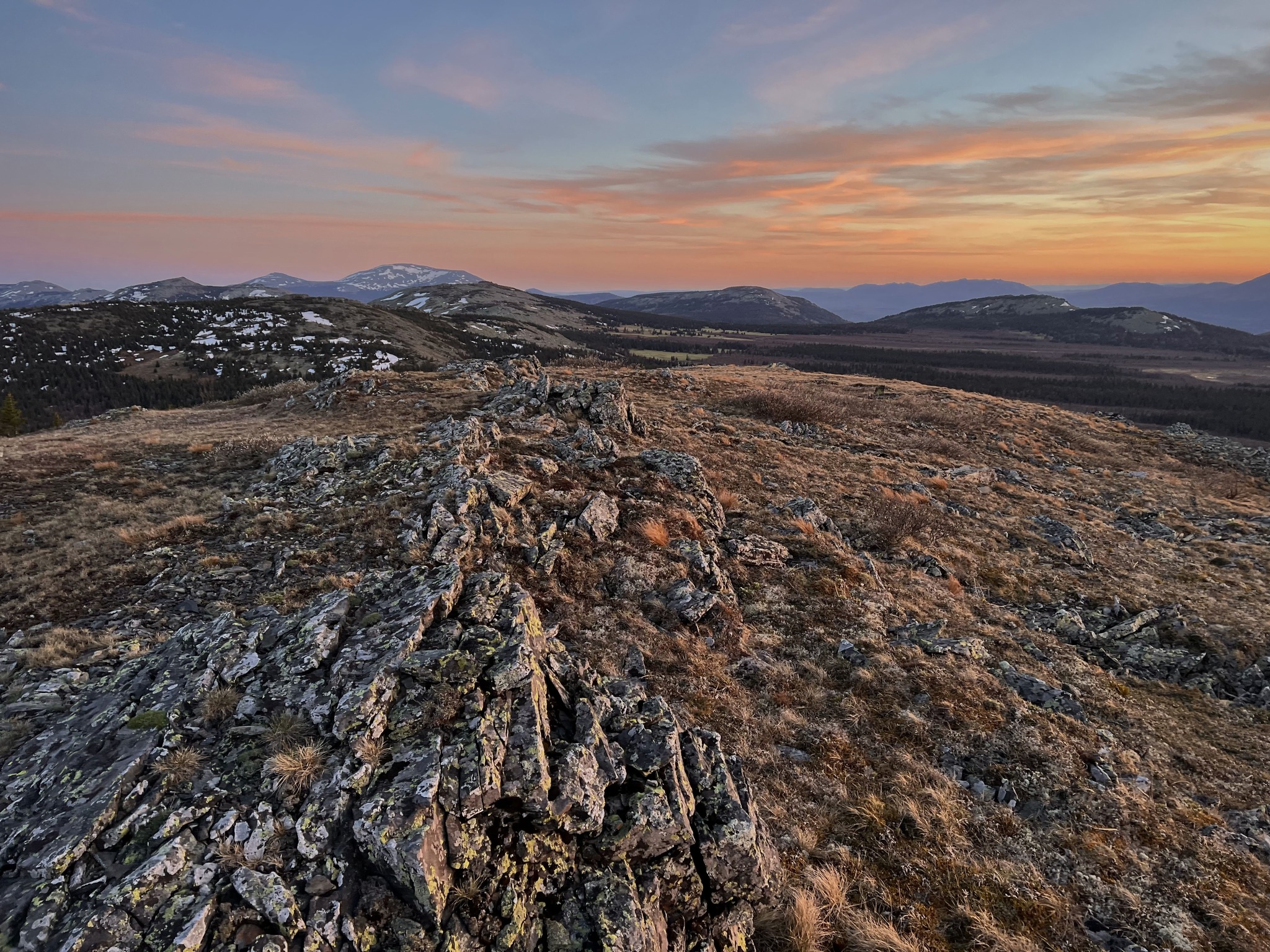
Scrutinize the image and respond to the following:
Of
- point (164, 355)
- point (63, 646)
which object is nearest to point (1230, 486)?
point (63, 646)

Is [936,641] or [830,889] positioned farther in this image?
[936,641]

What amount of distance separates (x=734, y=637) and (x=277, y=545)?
43.8 ft

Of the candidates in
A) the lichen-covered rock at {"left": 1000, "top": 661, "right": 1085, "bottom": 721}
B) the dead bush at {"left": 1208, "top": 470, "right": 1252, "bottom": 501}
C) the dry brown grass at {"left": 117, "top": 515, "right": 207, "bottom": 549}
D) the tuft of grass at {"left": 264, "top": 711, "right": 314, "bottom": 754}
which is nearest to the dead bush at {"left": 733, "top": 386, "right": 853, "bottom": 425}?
the dead bush at {"left": 1208, "top": 470, "right": 1252, "bottom": 501}

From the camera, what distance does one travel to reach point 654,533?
1744 centimetres

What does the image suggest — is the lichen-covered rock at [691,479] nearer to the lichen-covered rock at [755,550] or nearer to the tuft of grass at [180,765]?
the lichen-covered rock at [755,550]

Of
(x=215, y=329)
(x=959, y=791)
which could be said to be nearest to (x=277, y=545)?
(x=959, y=791)

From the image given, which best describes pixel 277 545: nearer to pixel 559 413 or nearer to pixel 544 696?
pixel 544 696

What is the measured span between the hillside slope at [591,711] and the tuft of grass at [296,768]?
61 mm

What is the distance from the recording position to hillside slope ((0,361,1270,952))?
6172mm

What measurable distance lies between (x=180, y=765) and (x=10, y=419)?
117976 millimetres

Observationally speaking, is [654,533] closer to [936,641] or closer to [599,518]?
[599,518]

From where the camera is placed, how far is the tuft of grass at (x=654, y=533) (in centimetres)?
1725

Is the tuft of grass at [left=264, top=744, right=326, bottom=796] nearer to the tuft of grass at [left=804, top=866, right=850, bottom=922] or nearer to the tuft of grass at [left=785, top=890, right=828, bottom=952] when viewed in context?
the tuft of grass at [left=785, top=890, right=828, bottom=952]

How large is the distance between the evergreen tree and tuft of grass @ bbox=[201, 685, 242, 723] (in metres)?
109
